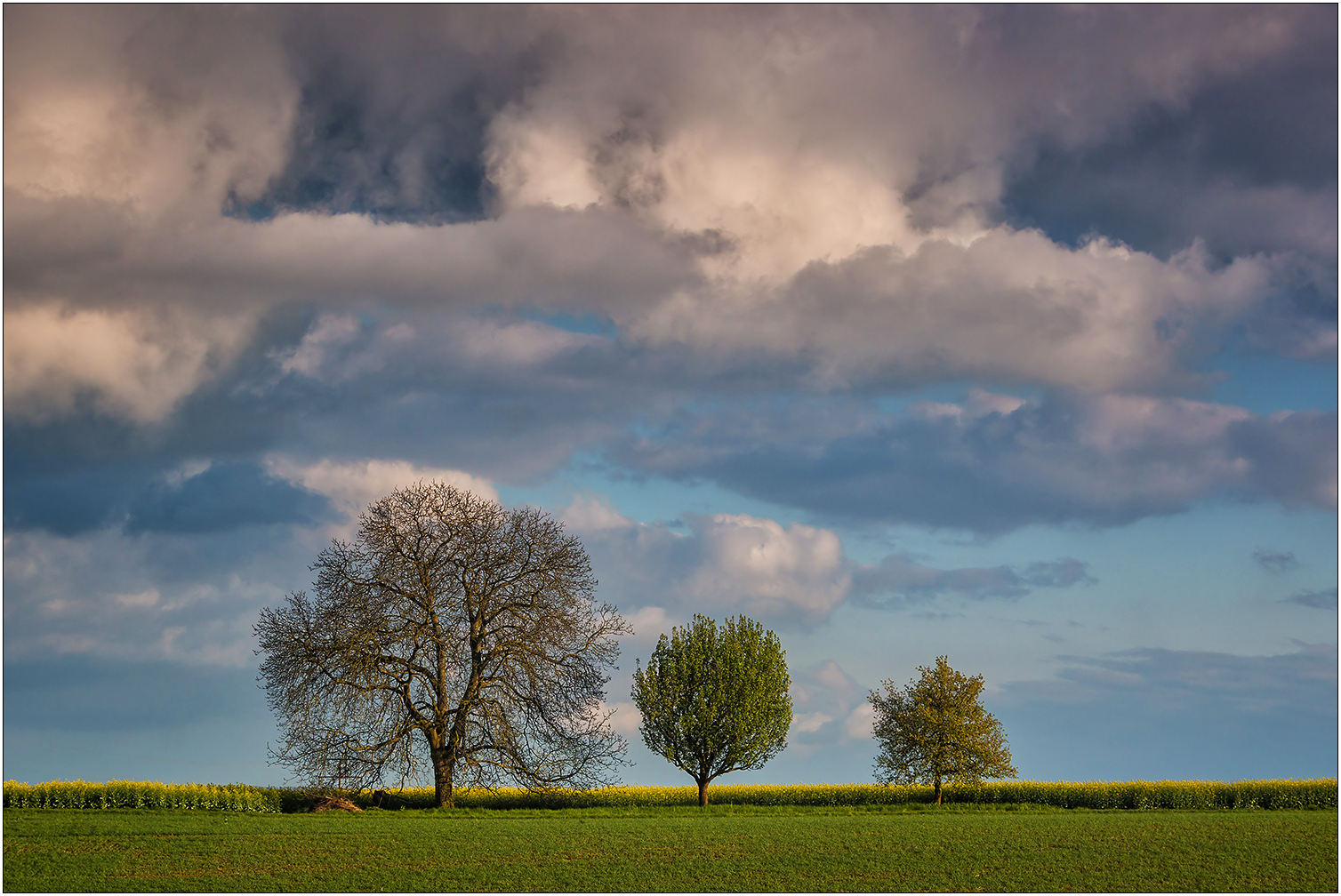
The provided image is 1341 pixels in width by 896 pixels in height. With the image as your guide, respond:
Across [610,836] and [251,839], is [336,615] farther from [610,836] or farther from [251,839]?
[610,836]

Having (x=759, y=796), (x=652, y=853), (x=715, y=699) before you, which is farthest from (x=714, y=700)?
(x=652, y=853)

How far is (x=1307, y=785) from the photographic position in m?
42.8

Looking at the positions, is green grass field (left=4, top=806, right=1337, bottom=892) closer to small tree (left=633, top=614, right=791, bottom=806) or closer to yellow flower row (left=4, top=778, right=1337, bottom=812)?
yellow flower row (left=4, top=778, right=1337, bottom=812)

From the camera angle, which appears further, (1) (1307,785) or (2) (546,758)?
(1) (1307,785)

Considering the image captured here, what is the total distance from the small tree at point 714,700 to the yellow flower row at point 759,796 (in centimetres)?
297

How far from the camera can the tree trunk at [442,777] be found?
35.3 metres

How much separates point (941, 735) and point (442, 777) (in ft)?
72.7

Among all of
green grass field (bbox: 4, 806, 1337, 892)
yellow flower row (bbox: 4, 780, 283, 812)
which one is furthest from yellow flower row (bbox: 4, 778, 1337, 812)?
green grass field (bbox: 4, 806, 1337, 892)

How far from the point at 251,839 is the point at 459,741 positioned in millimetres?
11930

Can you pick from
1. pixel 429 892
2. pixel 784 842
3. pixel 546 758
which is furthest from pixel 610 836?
pixel 546 758

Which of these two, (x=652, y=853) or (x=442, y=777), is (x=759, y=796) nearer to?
(x=442, y=777)

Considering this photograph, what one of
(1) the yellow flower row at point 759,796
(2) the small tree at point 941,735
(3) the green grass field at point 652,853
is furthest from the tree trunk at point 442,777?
(2) the small tree at point 941,735

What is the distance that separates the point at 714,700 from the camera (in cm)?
4234

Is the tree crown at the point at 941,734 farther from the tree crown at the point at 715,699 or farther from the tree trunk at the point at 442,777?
the tree trunk at the point at 442,777
